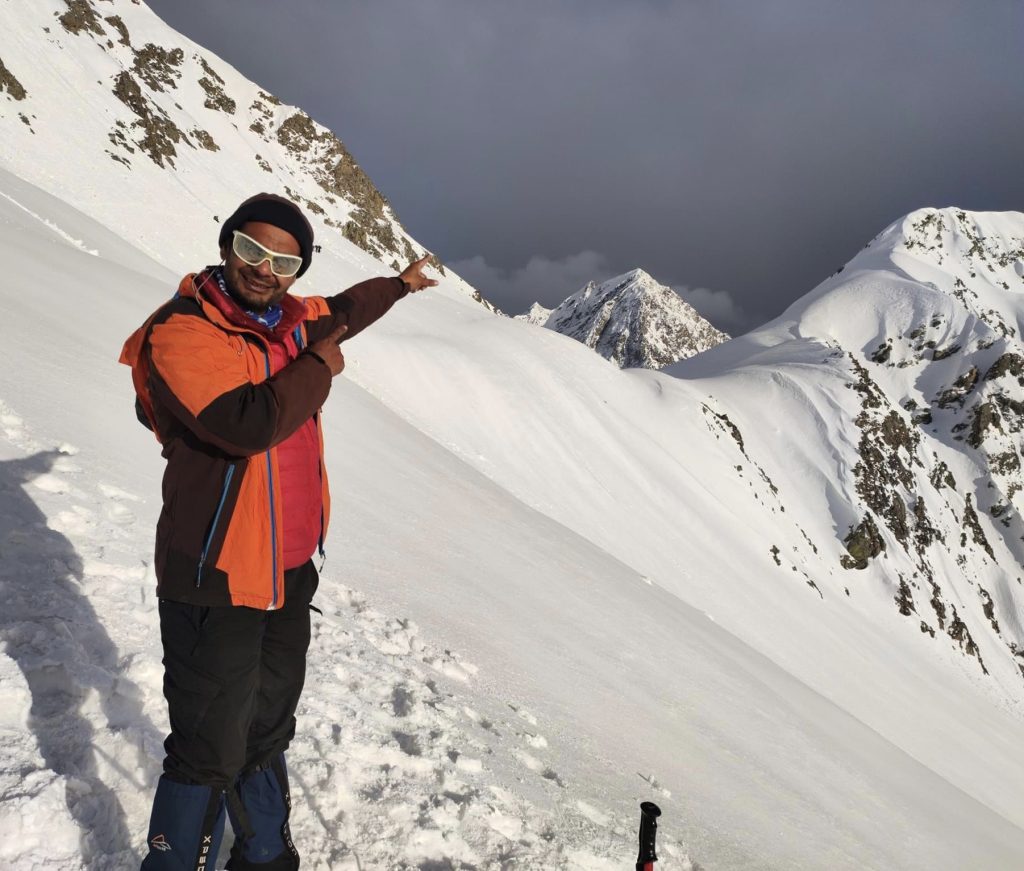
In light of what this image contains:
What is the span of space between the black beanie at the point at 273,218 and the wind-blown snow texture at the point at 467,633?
7.40 ft

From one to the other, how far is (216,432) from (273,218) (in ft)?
2.73

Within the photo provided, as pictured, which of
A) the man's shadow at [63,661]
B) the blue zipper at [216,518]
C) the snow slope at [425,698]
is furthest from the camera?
the snow slope at [425,698]

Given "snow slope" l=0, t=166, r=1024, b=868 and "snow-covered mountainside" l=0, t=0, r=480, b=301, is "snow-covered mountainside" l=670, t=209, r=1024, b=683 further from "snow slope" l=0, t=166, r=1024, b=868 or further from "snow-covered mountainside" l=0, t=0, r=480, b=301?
"snow-covered mountainside" l=0, t=0, r=480, b=301

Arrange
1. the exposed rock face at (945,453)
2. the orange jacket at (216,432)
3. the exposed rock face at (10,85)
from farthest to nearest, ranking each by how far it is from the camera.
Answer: the exposed rock face at (945,453), the exposed rock face at (10,85), the orange jacket at (216,432)

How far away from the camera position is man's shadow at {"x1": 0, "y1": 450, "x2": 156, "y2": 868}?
2518 millimetres

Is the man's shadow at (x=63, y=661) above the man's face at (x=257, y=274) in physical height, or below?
below

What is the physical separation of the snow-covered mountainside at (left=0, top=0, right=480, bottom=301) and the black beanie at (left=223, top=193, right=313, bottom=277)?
91.5 ft

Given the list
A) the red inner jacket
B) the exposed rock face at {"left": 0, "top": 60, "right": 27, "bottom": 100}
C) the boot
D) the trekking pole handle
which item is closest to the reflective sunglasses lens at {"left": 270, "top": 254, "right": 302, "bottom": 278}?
the red inner jacket

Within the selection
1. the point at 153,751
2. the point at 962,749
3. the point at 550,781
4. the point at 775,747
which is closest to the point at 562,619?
the point at 775,747

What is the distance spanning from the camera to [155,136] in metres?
45.2

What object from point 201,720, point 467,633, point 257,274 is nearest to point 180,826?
point 201,720

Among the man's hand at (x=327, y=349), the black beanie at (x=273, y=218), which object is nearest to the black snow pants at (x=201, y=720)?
the man's hand at (x=327, y=349)

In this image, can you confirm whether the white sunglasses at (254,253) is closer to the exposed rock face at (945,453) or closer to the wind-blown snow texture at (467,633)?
the wind-blown snow texture at (467,633)

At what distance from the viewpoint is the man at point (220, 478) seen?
76.7 inches
